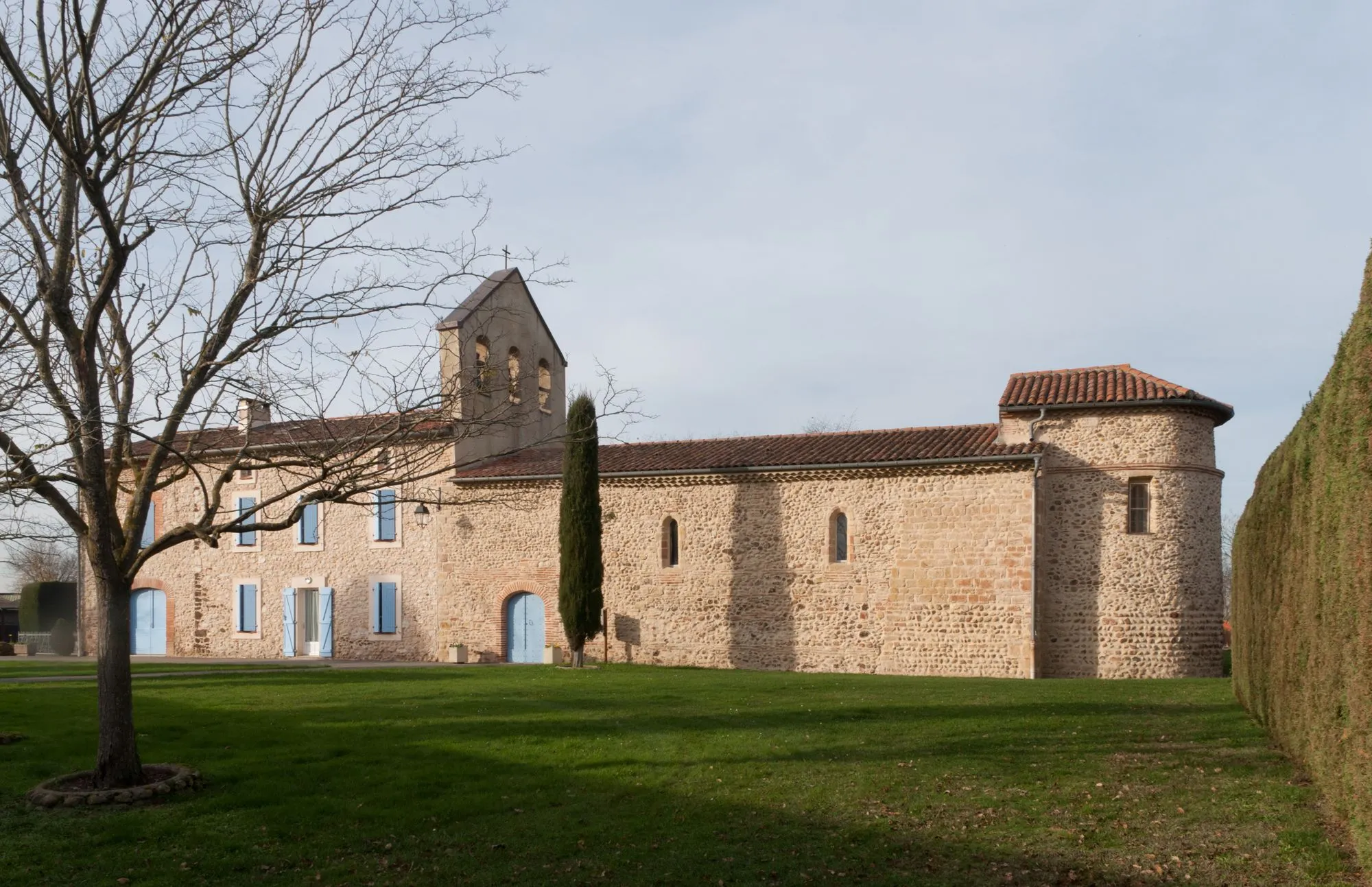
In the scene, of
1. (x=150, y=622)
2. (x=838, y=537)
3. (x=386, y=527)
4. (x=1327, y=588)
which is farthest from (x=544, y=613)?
(x=1327, y=588)

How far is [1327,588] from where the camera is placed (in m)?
6.99

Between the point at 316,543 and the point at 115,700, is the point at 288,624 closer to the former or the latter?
the point at 316,543

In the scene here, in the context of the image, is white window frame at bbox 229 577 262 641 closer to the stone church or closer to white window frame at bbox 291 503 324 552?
the stone church

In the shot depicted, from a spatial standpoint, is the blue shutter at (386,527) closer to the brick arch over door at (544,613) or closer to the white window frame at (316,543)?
the white window frame at (316,543)

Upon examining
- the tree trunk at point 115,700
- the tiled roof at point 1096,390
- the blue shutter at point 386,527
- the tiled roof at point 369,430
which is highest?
the tiled roof at point 1096,390

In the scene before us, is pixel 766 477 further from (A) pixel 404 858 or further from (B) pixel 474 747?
(A) pixel 404 858

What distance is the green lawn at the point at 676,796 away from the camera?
22.3 ft

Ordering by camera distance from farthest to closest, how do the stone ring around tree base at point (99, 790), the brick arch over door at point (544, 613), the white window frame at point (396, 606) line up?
the white window frame at point (396, 606) < the brick arch over door at point (544, 613) < the stone ring around tree base at point (99, 790)

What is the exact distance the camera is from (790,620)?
2125cm

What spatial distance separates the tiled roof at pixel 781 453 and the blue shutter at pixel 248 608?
6.52m

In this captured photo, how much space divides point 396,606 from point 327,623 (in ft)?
6.37

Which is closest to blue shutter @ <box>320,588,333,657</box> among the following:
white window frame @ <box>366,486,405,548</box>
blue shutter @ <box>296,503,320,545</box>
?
blue shutter @ <box>296,503,320,545</box>

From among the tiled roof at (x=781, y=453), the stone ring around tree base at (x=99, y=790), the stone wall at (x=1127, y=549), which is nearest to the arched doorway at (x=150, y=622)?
the tiled roof at (x=781, y=453)

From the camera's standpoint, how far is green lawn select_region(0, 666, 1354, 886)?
681 cm
